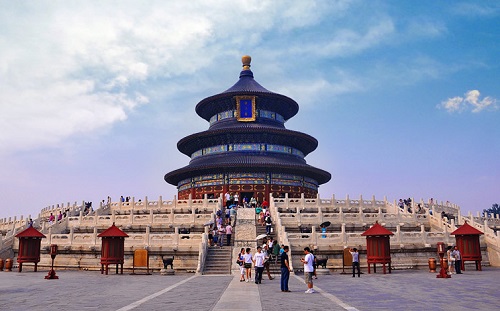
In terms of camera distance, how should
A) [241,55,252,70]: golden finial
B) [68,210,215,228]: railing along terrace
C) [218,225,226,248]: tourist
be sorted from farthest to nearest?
[241,55,252,70]: golden finial
[68,210,215,228]: railing along terrace
[218,225,226,248]: tourist

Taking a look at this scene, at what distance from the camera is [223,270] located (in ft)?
81.9

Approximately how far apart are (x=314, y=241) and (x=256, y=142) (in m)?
29.6

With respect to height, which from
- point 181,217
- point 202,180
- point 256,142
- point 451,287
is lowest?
point 451,287

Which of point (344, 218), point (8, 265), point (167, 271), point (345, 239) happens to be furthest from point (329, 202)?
point (8, 265)

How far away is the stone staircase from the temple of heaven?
23354 millimetres

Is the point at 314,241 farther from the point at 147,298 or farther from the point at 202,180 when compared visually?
the point at 202,180

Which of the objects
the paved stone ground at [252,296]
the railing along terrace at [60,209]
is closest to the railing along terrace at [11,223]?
the railing along terrace at [60,209]

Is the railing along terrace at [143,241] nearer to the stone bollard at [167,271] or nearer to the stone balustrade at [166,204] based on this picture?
the stone bollard at [167,271]

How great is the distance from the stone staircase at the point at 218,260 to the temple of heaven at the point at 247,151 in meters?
23.4

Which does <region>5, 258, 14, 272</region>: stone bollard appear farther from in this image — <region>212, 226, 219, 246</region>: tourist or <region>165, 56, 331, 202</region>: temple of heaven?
<region>165, 56, 331, 202</region>: temple of heaven

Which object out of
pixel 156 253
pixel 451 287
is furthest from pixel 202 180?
pixel 451 287

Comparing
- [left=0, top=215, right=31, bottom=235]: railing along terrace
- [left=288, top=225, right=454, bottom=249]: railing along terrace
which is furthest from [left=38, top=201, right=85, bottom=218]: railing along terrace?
[left=288, top=225, right=454, bottom=249]: railing along terrace

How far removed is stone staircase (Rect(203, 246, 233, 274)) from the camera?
24.8 meters

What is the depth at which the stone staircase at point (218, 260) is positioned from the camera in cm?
2484
